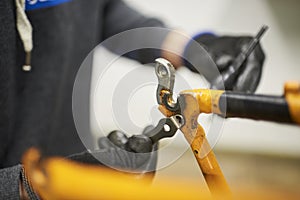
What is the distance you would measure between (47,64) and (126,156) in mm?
319

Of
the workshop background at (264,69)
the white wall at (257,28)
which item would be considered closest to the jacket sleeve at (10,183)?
the workshop background at (264,69)

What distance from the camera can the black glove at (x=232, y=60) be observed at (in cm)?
67

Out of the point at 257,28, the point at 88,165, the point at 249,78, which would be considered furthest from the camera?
the point at 257,28

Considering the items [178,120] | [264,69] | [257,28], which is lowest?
[264,69]

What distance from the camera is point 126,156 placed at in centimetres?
50

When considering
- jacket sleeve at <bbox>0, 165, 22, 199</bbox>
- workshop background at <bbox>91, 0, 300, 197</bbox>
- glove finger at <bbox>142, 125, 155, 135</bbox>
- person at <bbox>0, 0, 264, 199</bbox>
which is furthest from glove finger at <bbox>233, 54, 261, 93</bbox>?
workshop background at <bbox>91, 0, 300, 197</bbox>

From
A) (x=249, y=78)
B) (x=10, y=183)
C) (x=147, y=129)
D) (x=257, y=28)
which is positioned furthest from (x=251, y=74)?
(x=257, y=28)

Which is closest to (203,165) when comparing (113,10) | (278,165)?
(113,10)

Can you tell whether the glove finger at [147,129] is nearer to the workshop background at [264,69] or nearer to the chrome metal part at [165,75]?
the chrome metal part at [165,75]

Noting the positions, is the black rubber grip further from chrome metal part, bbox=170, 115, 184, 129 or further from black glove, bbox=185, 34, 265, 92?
black glove, bbox=185, 34, 265, 92

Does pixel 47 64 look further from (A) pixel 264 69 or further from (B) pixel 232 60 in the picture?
(A) pixel 264 69

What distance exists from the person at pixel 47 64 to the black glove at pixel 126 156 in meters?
0.15

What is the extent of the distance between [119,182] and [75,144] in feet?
1.69

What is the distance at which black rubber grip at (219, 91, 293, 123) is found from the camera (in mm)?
355
